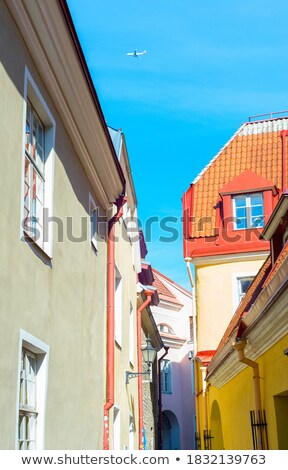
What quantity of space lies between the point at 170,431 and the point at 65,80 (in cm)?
3180

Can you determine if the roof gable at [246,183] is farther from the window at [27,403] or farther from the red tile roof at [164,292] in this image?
the red tile roof at [164,292]

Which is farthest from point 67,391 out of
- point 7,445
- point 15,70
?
point 15,70

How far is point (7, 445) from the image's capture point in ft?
18.3

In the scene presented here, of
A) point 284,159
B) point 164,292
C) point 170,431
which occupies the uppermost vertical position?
point 164,292

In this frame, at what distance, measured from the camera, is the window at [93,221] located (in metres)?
9.97

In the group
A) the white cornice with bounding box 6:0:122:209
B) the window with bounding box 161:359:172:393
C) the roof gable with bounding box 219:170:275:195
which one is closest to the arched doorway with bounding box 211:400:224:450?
the roof gable with bounding box 219:170:275:195

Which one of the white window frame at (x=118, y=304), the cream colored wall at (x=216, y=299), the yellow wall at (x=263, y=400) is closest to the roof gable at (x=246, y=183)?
the cream colored wall at (x=216, y=299)

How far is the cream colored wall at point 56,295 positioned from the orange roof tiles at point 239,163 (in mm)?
10089

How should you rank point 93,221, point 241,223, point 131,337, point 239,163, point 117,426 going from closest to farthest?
point 93,221
point 117,426
point 131,337
point 241,223
point 239,163

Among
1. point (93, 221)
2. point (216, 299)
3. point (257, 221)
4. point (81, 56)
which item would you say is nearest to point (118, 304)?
point (93, 221)

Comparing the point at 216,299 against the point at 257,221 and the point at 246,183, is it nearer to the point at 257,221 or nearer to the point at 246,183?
the point at 257,221

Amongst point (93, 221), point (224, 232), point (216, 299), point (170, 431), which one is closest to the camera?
point (93, 221)

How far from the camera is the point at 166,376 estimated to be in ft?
122
